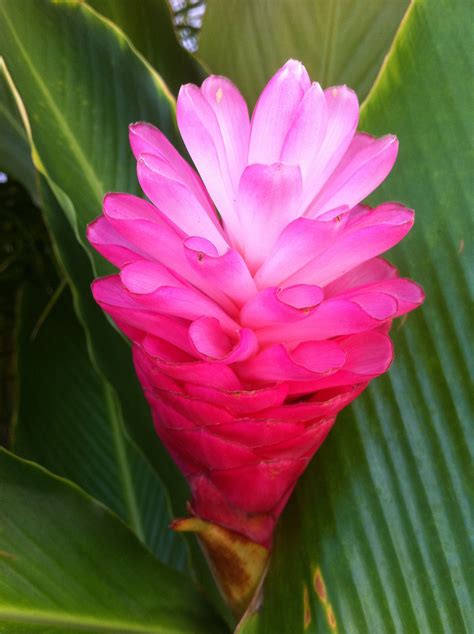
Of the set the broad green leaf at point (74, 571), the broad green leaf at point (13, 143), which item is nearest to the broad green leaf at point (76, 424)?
the broad green leaf at point (13, 143)

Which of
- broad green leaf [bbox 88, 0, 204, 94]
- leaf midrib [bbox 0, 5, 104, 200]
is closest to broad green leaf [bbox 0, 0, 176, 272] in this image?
leaf midrib [bbox 0, 5, 104, 200]

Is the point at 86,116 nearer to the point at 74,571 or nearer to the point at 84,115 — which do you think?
the point at 84,115

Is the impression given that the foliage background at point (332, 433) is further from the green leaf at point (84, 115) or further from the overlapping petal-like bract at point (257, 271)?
the overlapping petal-like bract at point (257, 271)

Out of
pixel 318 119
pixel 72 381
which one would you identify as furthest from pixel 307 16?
pixel 72 381

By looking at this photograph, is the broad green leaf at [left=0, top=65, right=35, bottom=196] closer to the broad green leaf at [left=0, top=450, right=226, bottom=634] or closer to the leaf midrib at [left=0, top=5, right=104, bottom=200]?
the leaf midrib at [left=0, top=5, right=104, bottom=200]

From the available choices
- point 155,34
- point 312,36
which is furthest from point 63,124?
point 312,36

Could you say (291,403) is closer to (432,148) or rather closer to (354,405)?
(354,405)
